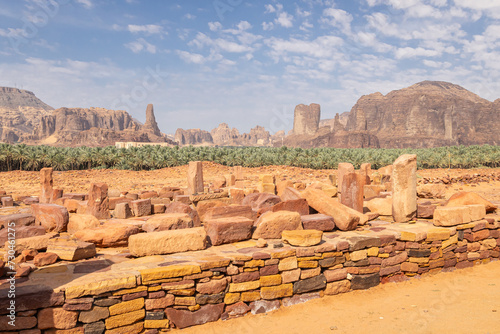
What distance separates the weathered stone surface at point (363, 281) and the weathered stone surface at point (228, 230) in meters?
2.05

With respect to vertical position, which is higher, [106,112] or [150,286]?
[106,112]

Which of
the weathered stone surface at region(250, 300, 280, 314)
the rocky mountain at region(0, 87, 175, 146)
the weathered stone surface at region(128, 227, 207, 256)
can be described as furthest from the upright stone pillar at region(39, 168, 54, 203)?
the rocky mountain at region(0, 87, 175, 146)

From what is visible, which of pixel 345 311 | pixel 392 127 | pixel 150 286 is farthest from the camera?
pixel 392 127

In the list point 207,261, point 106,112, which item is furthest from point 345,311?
point 106,112

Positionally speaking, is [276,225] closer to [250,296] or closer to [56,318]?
[250,296]

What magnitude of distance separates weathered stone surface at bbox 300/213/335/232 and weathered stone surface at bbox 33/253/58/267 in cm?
436

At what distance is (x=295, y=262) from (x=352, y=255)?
121 cm

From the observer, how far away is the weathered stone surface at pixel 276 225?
6.13m

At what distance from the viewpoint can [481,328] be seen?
4398mm

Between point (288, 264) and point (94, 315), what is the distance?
9.30 ft

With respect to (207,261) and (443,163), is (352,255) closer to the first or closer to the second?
(207,261)

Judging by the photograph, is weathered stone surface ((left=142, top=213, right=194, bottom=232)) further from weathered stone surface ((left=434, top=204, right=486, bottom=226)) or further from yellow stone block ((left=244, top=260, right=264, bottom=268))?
weathered stone surface ((left=434, top=204, right=486, bottom=226))

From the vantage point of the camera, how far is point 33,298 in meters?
3.71

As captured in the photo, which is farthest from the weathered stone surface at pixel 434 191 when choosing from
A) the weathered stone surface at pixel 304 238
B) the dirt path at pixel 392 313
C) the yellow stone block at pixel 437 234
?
the weathered stone surface at pixel 304 238
